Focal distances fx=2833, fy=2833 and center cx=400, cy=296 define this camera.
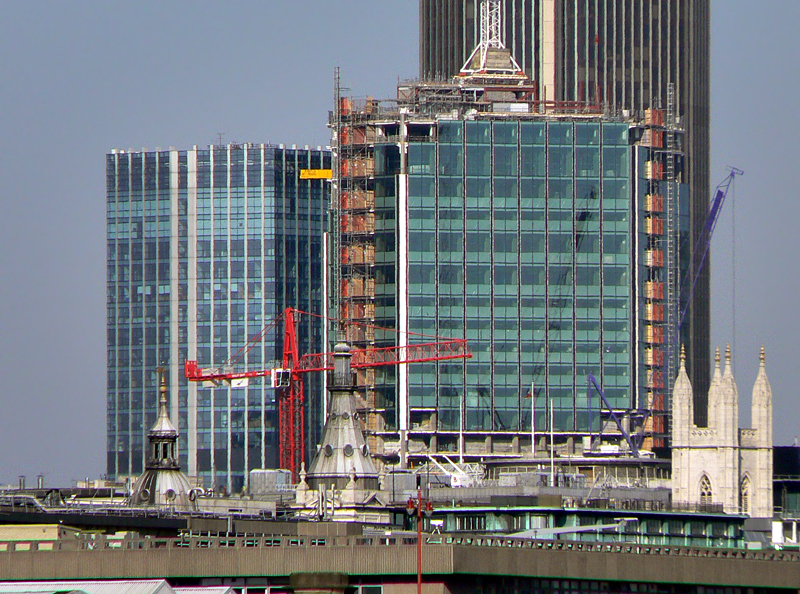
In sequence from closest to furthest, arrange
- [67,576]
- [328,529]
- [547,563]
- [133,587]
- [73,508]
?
[133,587] < [67,576] < [547,563] < [328,529] < [73,508]

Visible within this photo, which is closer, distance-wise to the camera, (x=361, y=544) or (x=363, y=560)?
(x=363, y=560)

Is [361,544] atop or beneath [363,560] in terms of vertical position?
atop

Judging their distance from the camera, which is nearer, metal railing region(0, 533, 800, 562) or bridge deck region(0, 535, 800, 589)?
bridge deck region(0, 535, 800, 589)

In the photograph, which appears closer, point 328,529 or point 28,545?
point 28,545

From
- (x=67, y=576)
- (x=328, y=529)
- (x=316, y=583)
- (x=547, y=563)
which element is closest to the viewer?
(x=316, y=583)

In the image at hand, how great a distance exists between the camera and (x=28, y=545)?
155 meters

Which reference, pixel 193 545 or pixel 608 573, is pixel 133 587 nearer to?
pixel 193 545

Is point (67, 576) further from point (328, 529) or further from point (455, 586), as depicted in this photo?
point (328, 529)

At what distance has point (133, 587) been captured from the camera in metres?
115

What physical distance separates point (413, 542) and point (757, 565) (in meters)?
21.6

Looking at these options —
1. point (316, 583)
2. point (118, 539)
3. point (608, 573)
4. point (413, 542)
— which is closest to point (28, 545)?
point (118, 539)

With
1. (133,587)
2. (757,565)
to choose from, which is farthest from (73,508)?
(133,587)

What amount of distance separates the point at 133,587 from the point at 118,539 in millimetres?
35505

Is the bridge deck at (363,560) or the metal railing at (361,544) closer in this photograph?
the bridge deck at (363,560)
